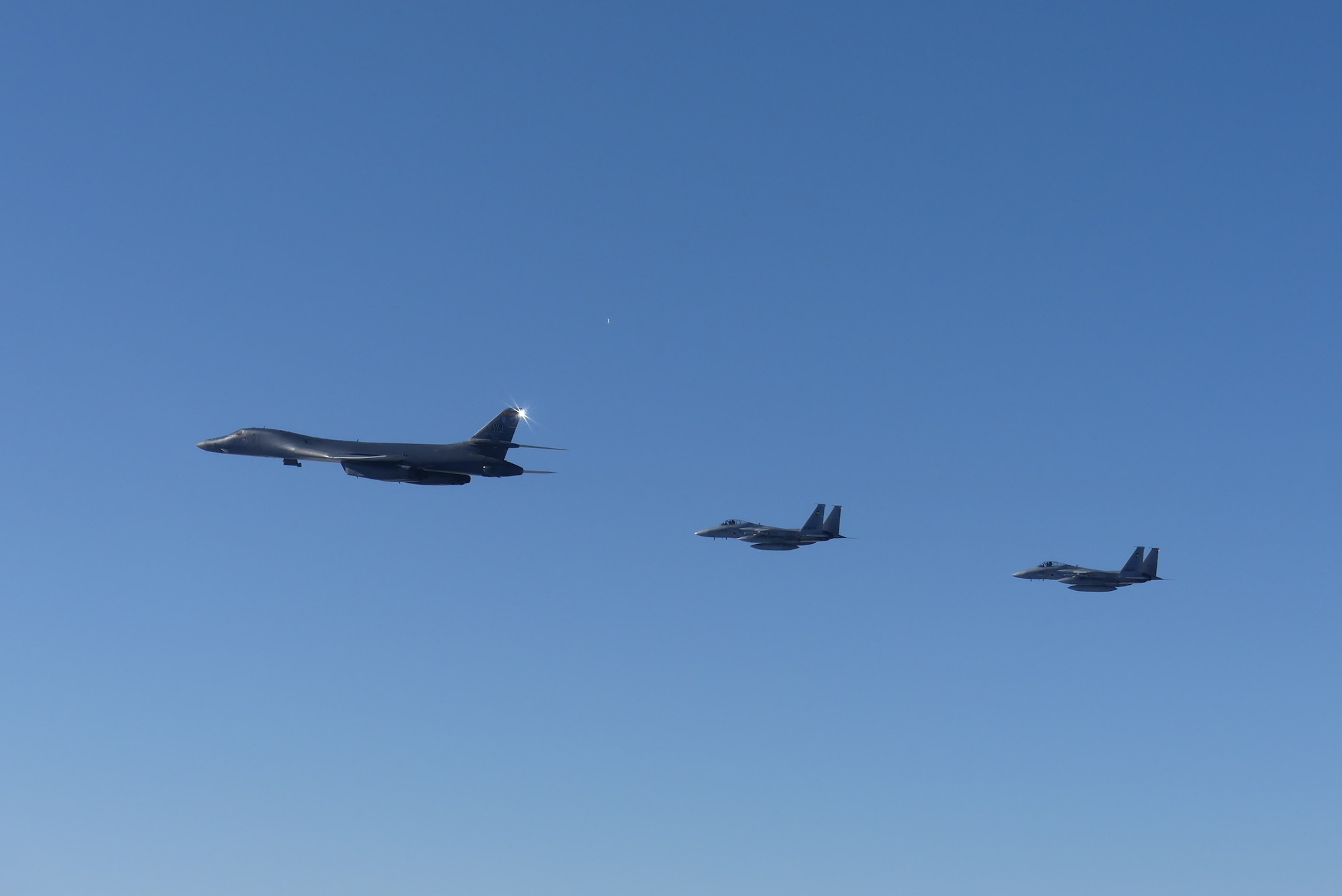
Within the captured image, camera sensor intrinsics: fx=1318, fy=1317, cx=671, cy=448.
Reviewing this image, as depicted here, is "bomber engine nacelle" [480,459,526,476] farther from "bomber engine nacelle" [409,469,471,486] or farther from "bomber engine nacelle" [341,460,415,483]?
"bomber engine nacelle" [341,460,415,483]

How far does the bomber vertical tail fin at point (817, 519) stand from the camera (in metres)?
191

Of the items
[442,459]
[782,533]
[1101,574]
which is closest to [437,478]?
[442,459]

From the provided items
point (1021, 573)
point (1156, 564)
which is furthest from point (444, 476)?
point (1156, 564)

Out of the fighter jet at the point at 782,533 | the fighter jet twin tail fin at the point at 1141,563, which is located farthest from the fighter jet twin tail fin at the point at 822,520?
the fighter jet twin tail fin at the point at 1141,563

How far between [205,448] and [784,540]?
247 feet

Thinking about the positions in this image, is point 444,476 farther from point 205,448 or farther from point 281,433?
point 205,448

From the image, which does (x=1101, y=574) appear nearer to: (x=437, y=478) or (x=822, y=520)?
(x=822, y=520)

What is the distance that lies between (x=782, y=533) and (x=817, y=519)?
45.1 feet

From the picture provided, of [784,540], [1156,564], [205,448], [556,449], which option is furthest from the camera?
[1156,564]

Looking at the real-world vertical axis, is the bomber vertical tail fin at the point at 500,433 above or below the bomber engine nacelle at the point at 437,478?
above

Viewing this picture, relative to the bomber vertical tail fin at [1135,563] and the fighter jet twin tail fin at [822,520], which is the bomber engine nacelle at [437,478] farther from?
the bomber vertical tail fin at [1135,563]

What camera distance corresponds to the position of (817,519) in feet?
627

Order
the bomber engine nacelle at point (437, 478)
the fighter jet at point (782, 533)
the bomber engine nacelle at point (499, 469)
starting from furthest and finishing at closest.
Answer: the fighter jet at point (782, 533) → the bomber engine nacelle at point (437, 478) → the bomber engine nacelle at point (499, 469)

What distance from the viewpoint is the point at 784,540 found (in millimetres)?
178375
